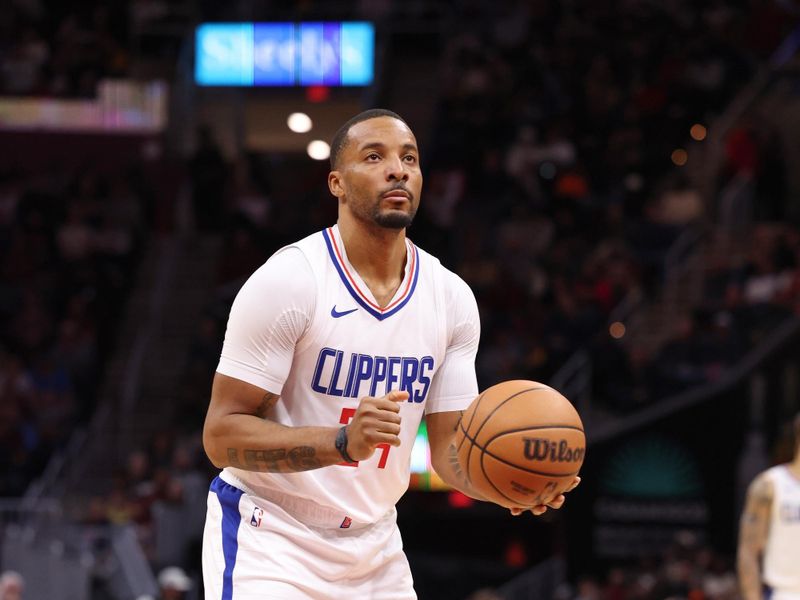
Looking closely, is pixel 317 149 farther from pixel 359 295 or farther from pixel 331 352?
pixel 331 352

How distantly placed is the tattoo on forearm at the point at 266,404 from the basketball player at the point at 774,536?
188 inches

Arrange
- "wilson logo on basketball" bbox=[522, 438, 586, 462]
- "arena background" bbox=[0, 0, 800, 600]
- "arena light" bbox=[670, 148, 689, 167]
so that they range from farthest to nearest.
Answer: "arena light" bbox=[670, 148, 689, 167] < "arena background" bbox=[0, 0, 800, 600] < "wilson logo on basketball" bbox=[522, 438, 586, 462]

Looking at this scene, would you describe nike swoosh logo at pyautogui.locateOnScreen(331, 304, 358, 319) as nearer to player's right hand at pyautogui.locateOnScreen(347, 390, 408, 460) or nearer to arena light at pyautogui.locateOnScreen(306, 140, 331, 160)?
player's right hand at pyautogui.locateOnScreen(347, 390, 408, 460)

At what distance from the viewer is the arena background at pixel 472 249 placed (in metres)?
13.8

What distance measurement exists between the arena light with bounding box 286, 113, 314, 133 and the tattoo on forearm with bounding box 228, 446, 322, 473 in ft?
61.1

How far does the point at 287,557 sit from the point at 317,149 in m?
18.7

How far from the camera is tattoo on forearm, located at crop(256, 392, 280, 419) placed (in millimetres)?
4594

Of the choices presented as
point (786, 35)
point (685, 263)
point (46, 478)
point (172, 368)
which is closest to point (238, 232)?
point (172, 368)

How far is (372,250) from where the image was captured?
4.88 meters

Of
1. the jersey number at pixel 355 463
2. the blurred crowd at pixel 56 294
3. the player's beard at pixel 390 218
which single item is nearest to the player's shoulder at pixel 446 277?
the player's beard at pixel 390 218

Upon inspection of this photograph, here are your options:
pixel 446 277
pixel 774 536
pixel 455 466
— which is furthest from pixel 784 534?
pixel 446 277

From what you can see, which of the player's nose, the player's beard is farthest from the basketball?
the player's nose

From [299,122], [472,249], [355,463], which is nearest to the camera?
[355,463]

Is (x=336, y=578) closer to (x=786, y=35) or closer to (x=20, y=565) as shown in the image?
(x=20, y=565)
